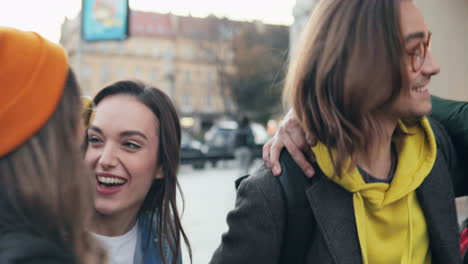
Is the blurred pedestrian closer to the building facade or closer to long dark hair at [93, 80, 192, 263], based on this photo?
the building facade

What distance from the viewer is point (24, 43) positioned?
136 centimetres

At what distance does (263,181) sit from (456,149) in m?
0.78

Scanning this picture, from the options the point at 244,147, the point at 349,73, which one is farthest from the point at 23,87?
the point at 244,147

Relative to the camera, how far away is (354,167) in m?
1.75

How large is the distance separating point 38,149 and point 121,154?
3.28 ft

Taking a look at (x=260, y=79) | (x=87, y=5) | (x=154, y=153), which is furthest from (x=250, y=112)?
(x=154, y=153)

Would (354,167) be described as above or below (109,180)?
above

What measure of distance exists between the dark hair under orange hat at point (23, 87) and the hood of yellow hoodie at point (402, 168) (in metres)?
0.84

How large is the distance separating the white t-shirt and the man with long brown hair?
2.29ft

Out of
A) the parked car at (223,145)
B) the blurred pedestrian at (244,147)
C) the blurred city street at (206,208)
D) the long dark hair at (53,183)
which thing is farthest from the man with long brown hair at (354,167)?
the parked car at (223,145)

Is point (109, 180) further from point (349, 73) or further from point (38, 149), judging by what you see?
point (349, 73)

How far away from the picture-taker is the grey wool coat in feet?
5.69

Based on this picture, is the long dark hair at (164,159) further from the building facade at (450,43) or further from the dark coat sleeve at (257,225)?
the building facade at (450,43)

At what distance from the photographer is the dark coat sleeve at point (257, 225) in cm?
173
